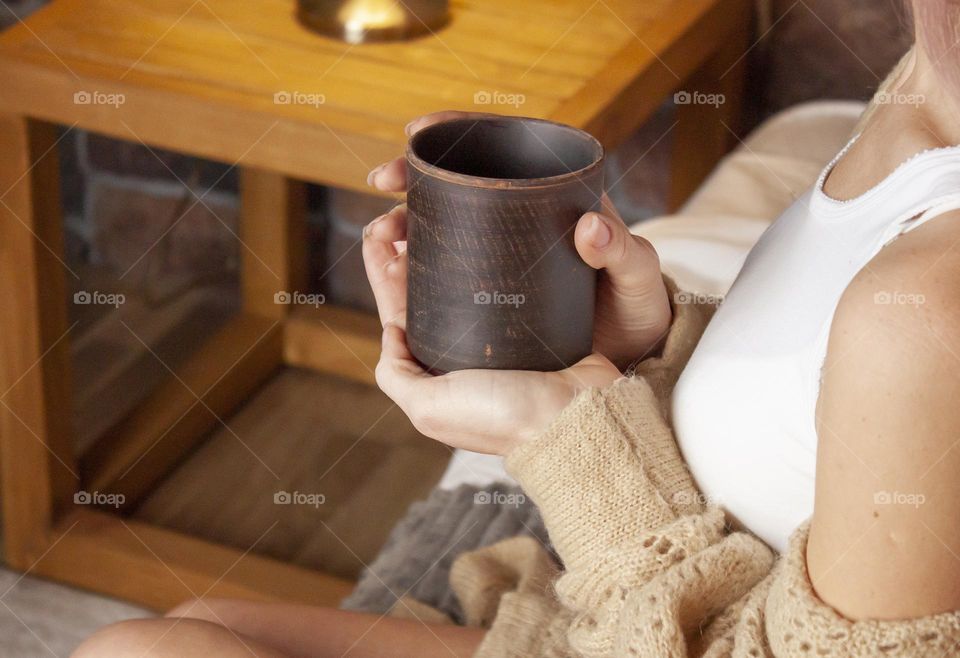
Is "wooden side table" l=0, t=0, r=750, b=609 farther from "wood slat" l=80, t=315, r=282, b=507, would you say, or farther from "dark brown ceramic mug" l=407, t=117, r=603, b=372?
"dark brown ceramic mug" l=407, t=117, r=603, b=372

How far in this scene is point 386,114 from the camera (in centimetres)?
112

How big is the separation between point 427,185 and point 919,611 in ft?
1.12

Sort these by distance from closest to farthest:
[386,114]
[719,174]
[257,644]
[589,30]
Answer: [257,644], [386,114], [589,30], [719,174]

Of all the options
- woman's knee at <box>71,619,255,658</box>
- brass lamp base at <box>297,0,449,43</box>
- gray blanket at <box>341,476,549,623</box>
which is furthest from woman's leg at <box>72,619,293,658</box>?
brass lamp base at <box>297,0,449,43</box>

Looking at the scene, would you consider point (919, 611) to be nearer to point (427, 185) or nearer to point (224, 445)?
point (427, 185)

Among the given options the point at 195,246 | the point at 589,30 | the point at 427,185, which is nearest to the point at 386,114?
the point at 589,30

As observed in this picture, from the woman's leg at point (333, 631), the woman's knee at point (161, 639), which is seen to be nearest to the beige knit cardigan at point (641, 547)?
the woman's leg at point (333, 631)

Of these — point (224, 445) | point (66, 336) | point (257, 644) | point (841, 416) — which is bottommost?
point (224, 445)
